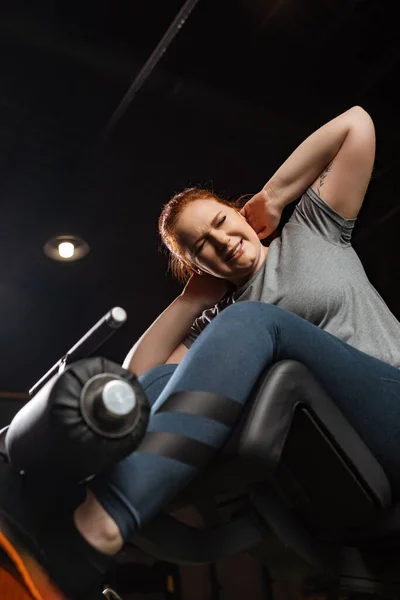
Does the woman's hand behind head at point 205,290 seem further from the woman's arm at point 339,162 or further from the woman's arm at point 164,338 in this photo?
the woman's arm at point 339,162

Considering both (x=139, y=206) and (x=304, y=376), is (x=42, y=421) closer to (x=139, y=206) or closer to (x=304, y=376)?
(x=304, y=376)

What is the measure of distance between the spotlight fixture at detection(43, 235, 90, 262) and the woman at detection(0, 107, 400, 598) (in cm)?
149

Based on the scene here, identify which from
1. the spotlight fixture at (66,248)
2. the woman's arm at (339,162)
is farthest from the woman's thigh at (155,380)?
the spotlight fixture at (66,248)

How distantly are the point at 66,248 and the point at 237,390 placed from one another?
7.43 feet

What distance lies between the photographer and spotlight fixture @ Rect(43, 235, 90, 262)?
2816mm

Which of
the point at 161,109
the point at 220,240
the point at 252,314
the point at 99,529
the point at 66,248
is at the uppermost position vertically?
the point at 161,109

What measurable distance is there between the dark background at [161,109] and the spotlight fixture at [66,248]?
4 centimetres

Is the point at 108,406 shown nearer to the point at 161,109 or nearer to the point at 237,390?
the point at 237,390

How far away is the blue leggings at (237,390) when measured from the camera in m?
0.65

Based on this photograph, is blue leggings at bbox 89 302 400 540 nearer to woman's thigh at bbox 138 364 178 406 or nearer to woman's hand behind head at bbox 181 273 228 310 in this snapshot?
woman's thigh at bbox 138 364 178 406

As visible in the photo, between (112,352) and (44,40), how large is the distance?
2272 mm

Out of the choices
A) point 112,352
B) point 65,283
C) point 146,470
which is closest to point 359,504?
point 146,470

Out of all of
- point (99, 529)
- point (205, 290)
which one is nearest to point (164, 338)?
point (205, 290)

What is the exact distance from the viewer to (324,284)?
1041mm
